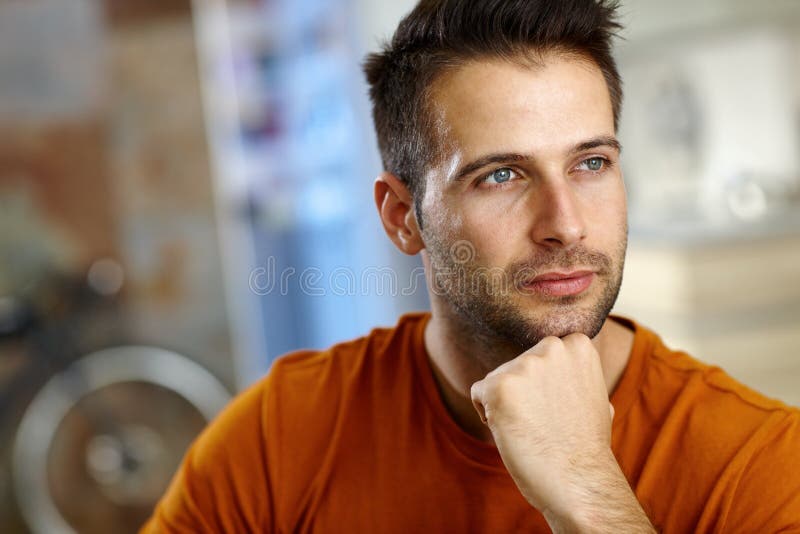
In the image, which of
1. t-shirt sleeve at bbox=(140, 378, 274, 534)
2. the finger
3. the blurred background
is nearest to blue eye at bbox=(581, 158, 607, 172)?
the finger

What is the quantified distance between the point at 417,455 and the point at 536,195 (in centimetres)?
41

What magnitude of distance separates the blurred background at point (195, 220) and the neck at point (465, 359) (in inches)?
70.6

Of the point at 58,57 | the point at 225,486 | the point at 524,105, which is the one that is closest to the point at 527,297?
the point at 524,105

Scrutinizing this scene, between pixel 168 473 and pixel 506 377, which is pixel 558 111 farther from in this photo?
pixel 168 473

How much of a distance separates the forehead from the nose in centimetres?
6

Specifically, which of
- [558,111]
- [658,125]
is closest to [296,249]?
[658,125]

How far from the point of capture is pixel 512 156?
3.86 ft

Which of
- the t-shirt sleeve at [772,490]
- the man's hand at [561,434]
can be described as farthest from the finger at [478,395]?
the t-shirt sleeve at [772,490]

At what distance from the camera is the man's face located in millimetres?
1170

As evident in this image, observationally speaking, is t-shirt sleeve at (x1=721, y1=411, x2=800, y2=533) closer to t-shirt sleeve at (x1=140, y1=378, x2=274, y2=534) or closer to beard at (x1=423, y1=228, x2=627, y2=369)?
beard at (x1=423, y1=228, x2=627, y2=369)

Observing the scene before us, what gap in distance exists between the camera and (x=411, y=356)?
1410 mm

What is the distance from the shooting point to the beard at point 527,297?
1173 mm

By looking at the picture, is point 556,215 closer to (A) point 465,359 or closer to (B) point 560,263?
(B) point 560,263

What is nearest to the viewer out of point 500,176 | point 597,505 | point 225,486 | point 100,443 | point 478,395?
point 597,505
